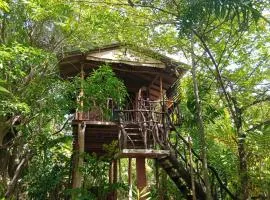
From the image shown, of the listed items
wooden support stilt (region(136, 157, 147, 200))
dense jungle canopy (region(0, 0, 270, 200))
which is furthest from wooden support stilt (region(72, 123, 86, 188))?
wooden support stilt (region(136, 157, 147, 200))

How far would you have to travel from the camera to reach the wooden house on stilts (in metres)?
8.72

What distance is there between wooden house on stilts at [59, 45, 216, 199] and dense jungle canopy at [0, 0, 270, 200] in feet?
1.82

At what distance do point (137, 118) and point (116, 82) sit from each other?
1.89 m

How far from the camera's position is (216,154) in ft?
35.9

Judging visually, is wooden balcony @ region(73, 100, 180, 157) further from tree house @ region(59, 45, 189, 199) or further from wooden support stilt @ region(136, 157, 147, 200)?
wooden support stilt @ region(136, 157, 147, 200)

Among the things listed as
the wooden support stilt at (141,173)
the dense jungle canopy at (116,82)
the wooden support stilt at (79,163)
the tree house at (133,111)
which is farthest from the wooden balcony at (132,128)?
the dense jungle canopy at (116,82)

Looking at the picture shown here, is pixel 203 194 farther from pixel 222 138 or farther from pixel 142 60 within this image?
pixel 142 60

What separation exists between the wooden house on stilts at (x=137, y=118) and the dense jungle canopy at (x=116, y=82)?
0.55 m

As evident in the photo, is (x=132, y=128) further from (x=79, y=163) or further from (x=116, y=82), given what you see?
(x=79, y=163)

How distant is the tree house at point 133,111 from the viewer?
351 inches

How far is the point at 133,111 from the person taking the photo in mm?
9016

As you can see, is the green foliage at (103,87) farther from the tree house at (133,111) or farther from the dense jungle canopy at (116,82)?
the tree house at (133,111)

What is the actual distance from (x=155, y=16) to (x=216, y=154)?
16.5 ft

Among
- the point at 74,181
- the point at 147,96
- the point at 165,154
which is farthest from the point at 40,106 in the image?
the point at 147,96
